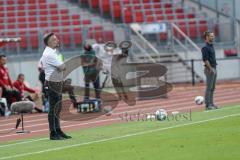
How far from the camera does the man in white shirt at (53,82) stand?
14836 millimetres

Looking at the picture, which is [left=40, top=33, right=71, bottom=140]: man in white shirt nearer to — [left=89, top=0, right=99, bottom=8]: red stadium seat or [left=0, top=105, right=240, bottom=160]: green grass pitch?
[left=0, top=105, right=240, bottom=160]: green grass pitch

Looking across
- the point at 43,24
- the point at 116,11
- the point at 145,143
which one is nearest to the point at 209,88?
the point at 145,143

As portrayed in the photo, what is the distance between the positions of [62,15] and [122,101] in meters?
9.28

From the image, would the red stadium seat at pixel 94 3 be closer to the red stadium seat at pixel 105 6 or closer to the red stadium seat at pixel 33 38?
the red stadium seat at pixel 105 6

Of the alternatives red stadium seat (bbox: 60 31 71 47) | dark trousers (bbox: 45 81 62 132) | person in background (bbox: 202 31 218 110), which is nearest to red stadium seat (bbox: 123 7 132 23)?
red stadium seat (bbox: 60 31 71 47)

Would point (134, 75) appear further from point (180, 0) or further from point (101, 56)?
point (180, 0)

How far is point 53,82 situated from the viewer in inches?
584

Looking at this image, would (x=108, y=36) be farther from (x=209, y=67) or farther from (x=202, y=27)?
(x=209, y=67)

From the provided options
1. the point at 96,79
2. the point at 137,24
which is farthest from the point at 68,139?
the point at 137,24

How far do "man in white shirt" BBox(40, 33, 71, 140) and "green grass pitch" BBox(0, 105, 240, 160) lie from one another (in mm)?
317

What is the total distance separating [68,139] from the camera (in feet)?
49.0

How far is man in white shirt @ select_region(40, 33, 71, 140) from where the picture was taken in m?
14.8

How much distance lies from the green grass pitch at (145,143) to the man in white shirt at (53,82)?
1.04 ft

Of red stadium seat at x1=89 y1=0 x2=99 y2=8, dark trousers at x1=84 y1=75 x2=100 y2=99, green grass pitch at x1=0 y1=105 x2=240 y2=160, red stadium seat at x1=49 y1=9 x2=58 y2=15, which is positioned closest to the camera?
green grass pitch at x1=0 y1=105 x2=240 y2=160
